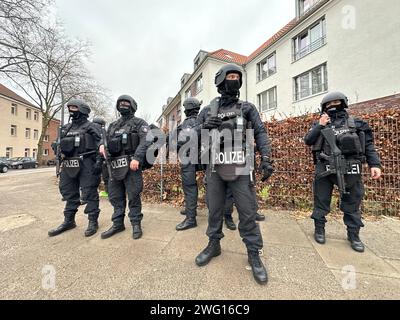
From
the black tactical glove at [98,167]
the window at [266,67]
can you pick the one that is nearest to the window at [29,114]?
the window at [266,67]

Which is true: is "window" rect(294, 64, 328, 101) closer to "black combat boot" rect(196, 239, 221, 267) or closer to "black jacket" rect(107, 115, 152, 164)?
"black jacket" rect(107, 115, 152, 164)

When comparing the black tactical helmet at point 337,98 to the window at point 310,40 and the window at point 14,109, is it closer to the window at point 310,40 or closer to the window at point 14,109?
the window at point 310,40

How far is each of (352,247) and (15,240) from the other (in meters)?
4.83

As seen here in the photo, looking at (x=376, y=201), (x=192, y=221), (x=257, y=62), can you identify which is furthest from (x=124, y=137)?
(x=257, y=62)

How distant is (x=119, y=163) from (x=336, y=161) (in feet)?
9.79

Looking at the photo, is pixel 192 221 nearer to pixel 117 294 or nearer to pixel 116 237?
pixel 116 237

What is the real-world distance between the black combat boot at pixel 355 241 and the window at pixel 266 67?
15274 millimetres

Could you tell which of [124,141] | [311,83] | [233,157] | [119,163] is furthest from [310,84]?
[119,163]

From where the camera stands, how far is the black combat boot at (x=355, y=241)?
8.18 ft

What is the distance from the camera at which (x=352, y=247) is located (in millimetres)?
2570

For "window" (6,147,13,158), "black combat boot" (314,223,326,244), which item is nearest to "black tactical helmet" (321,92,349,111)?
"black combat boot" (314,223,326,244)

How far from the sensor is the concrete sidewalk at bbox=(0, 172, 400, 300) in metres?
1.79

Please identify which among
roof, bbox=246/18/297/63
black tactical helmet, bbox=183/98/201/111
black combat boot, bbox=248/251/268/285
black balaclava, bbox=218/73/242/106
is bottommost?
black combat boot, bbox=248/251/268/285

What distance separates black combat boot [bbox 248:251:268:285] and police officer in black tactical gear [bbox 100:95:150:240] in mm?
1716
